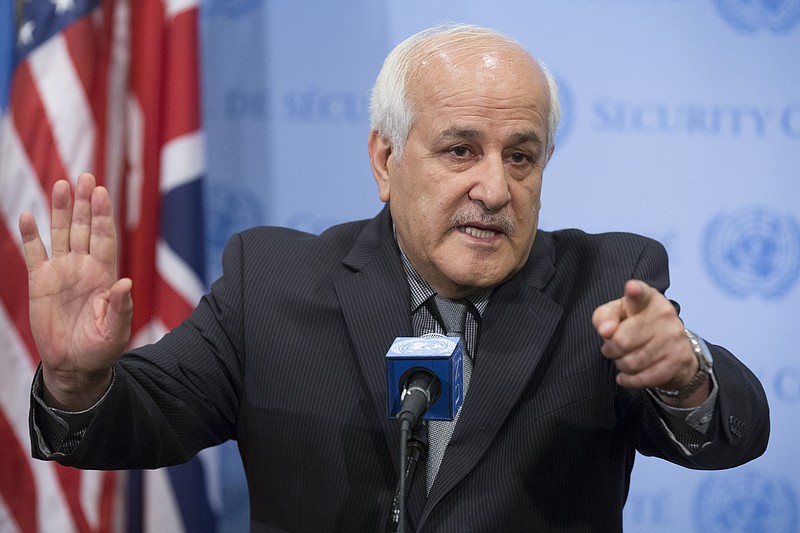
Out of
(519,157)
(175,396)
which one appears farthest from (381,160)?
(175,396)

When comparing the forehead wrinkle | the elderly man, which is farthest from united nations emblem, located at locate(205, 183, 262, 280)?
the forehead wrinkle

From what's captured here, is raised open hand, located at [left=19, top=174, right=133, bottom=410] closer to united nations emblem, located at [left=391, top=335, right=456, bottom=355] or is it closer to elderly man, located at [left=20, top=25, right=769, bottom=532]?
elderly man, located at [left=20, top=25, right=769, bottom=532]

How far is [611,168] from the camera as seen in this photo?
2.88 metres

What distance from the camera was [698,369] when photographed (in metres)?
1.48

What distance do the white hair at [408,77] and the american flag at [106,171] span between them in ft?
3.08

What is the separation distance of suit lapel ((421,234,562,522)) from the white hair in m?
0.35

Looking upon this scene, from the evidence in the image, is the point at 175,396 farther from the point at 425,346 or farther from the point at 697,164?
the point at 697,164

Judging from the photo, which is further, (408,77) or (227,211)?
(227,211)

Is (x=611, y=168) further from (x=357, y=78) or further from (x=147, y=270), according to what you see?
(x=147, y=270)

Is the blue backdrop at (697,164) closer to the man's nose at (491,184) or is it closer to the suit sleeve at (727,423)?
the man's nose at (491,184)

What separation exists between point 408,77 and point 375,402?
723mm

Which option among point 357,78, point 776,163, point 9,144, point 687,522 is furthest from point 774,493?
point 9,144

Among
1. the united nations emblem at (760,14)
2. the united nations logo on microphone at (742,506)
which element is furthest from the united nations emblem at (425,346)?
the united nations emblem at (760,14)

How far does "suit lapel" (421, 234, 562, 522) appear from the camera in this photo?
170 centimetres
